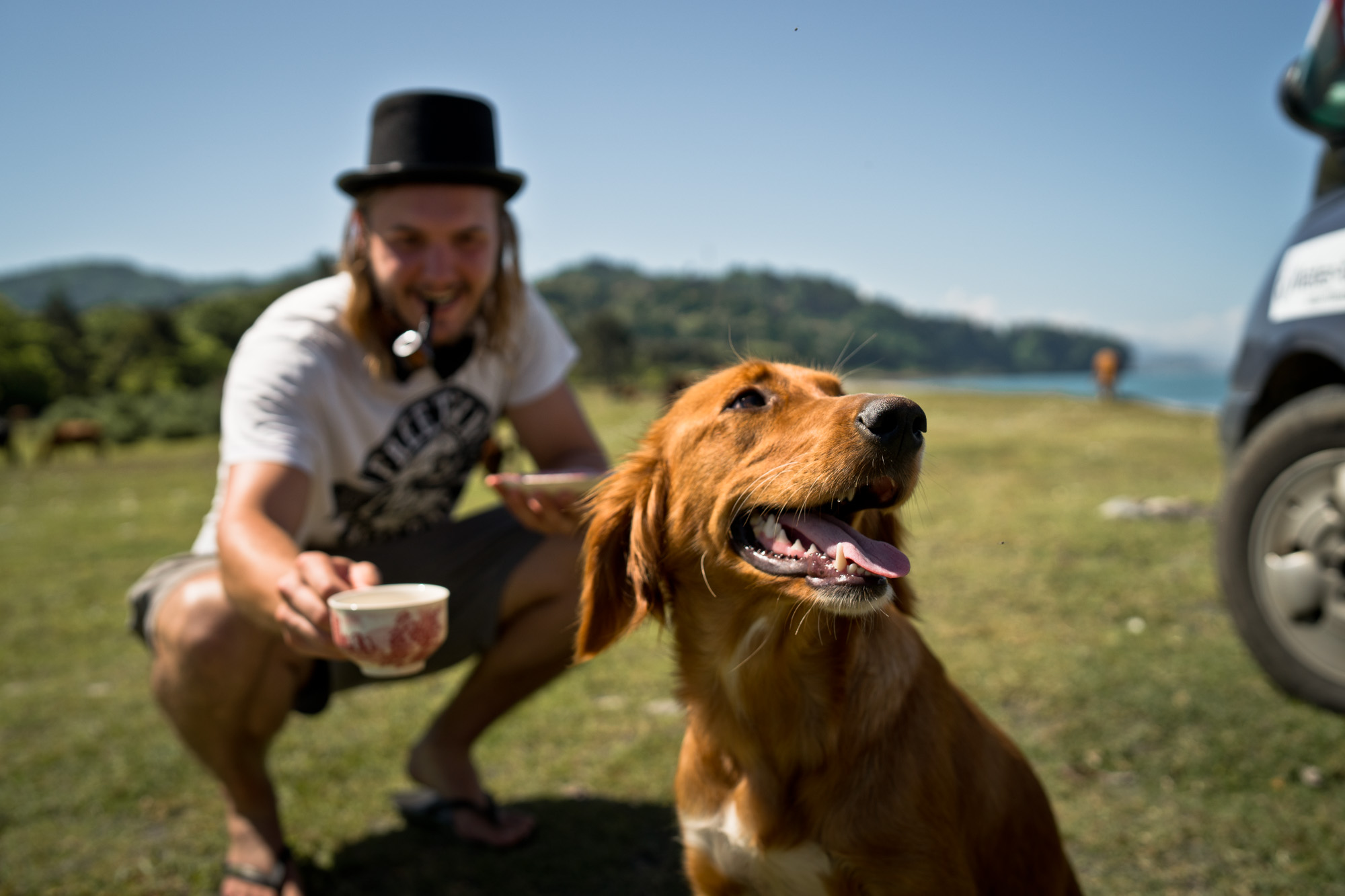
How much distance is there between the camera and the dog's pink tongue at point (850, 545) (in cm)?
185

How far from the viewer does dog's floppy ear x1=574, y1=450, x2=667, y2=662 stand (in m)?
2.21

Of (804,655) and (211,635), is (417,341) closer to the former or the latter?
(211,635)

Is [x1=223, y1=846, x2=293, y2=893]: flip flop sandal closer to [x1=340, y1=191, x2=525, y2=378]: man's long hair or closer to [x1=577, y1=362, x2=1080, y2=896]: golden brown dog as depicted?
[x1=577, y1=362, x2=1080, y2=896]: golden brown dog

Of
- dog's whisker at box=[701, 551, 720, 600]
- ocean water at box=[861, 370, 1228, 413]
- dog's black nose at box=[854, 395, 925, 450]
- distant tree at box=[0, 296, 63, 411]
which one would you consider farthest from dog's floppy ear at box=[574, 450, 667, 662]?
distant tree at box=[0, 296, 63, 411]

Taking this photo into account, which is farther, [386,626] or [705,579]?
[705,579]

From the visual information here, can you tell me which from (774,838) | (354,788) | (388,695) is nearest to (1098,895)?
(774,838)

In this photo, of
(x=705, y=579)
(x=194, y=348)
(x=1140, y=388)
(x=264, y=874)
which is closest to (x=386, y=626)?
(x=705, y=579)

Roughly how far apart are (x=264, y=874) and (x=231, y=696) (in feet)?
1.90

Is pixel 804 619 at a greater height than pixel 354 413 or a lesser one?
greater

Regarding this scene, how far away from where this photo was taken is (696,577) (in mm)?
2254

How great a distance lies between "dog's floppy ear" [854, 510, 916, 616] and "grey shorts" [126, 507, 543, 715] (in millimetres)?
1601

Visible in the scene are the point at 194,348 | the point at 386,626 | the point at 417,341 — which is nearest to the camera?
the point at 386,626

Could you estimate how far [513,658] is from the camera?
3.30 m

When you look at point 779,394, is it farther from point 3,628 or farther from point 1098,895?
point 3,628
